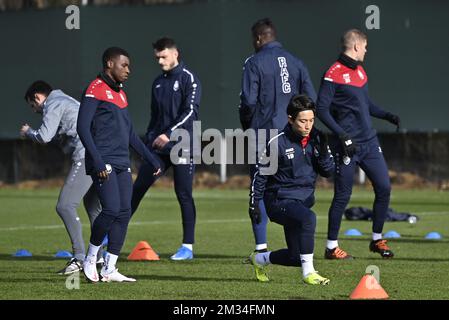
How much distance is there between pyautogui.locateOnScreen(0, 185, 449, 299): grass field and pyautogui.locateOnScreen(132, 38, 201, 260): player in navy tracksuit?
0.62 m

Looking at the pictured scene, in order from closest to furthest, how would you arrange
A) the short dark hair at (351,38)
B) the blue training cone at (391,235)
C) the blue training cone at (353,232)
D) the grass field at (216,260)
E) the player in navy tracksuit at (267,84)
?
the grass field at (216,260) < the player in navy tracksuit at (267,84) < the short dark hair at (351,38) < the blue training cone at (391,235) < the blue training cone at (353,232)

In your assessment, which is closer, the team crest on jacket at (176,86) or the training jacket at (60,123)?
the training jacket at (60,123)

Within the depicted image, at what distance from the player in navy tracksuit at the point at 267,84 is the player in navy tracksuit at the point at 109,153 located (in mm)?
1695

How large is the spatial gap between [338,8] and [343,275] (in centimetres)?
1279

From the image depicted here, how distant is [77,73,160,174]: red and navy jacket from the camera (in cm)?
993

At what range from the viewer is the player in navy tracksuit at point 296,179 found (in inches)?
382

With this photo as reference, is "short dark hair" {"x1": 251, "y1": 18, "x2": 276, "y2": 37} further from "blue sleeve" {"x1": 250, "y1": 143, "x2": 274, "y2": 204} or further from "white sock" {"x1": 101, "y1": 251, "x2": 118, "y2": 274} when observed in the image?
"white sock" {"x1": 101, "y1": 251, "x2": 118, "y2": 274}

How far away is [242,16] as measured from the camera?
2347 centimetres

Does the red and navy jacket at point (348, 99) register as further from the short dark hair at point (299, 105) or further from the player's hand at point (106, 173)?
the player's hand at point (106, 173)

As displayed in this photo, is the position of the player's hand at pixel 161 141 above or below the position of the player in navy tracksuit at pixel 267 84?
below

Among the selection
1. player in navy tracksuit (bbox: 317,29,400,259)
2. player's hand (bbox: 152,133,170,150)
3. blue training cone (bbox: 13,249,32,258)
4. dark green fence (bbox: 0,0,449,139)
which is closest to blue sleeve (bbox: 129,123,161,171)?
player's hand (bbox: 152,133,170,150)

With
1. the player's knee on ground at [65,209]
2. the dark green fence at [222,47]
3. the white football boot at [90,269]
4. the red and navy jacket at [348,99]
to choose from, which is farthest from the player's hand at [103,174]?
the dark green fence at [222,47]
